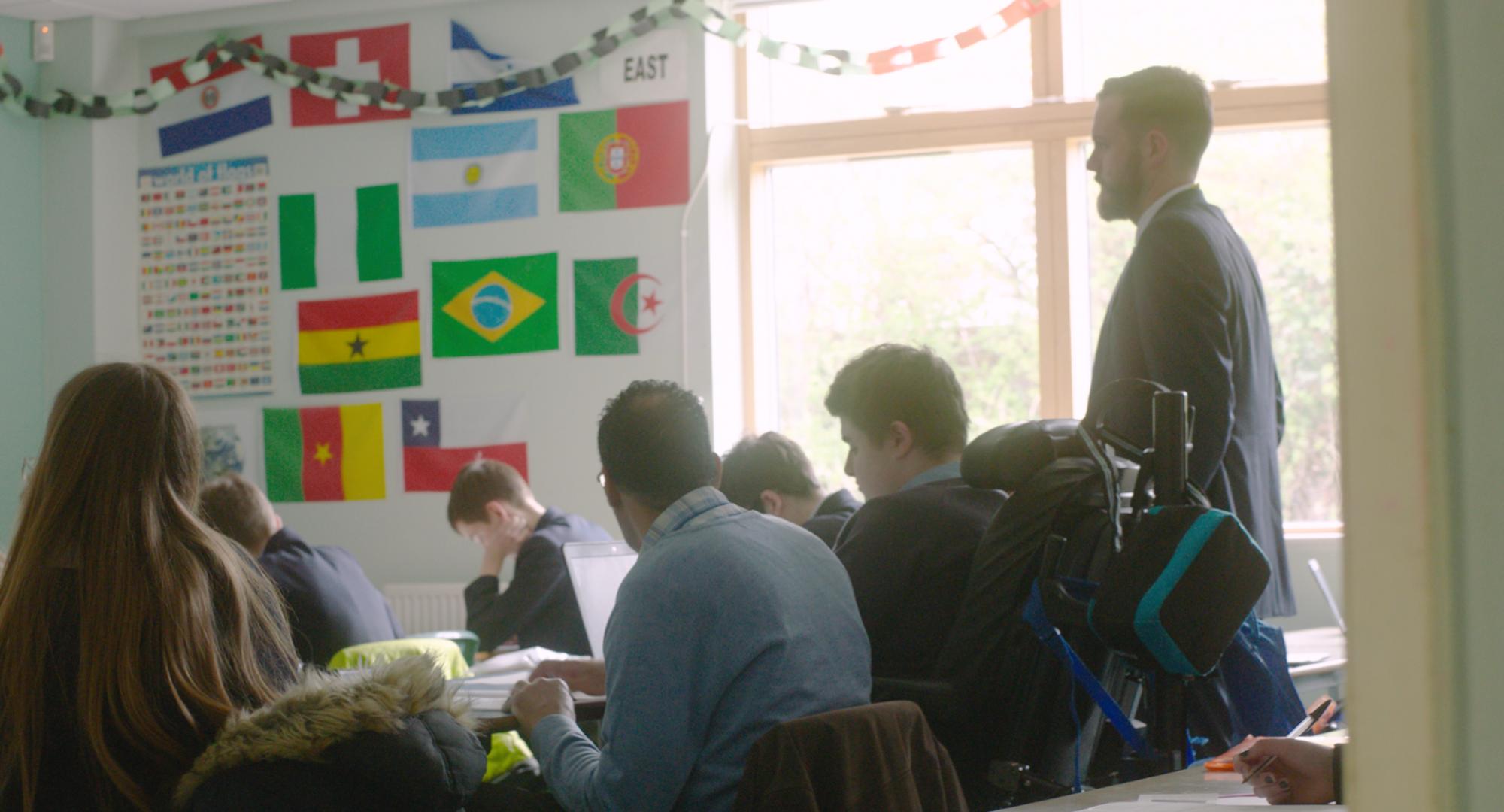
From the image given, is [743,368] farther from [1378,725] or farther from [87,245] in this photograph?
[1378,725]

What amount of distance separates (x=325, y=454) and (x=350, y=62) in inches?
56.3

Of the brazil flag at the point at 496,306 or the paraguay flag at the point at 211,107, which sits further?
the paraguay flag at the point at 211,107

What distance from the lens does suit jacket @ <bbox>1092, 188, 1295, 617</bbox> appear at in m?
1.95

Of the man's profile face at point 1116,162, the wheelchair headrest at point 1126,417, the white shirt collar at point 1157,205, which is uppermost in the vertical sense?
the man's profile face at point 1116,162

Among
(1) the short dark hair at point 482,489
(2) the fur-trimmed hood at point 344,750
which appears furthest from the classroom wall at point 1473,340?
(1) the short dark hair at point 482,489

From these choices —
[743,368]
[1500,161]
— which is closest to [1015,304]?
[743,368]

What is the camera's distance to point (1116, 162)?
219 centimetres

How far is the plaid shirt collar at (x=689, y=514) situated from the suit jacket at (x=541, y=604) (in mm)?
1528

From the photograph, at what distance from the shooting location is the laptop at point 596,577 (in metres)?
2.42

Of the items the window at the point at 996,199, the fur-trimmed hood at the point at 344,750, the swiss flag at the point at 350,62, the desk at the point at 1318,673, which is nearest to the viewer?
the fur-trimmed hood at the point at 344,750

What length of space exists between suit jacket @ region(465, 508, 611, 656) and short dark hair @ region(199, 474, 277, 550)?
607 millimetres

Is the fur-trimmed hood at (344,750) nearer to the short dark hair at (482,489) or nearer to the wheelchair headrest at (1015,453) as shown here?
the wheelchair headrest at (1015,453)

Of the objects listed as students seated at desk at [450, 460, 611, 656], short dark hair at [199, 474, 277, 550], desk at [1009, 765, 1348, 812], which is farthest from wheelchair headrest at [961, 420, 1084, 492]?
short dark hair at [199, 474, 277, 550]

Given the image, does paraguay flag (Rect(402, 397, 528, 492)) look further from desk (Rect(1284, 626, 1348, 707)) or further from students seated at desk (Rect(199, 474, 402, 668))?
desk (Rect(1284, 626, 1348, 707))
